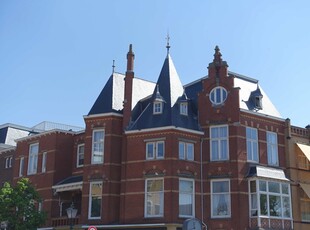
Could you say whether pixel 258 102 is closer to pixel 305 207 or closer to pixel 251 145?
pixel 251 145

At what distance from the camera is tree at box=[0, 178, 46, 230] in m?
33.4

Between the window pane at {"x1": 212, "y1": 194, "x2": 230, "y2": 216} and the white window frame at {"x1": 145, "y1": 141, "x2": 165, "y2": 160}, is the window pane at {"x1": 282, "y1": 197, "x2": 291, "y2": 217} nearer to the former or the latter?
the window pane at {"x1": 212, "y1": 194, "x2": 230, "y2": 216}

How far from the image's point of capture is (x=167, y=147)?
34.2m

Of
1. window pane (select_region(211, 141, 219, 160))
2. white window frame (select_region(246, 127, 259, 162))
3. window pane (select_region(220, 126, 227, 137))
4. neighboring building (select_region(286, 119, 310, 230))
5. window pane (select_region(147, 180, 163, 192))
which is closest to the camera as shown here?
window pane (select_region(147, 180, 163, 192))

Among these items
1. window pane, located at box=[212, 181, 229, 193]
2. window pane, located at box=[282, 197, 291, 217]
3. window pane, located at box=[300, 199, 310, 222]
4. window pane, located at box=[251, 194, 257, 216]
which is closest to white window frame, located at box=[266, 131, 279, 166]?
window pane, located at box=[282, 197, 291, 217]

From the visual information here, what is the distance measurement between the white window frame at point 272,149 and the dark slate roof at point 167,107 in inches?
211

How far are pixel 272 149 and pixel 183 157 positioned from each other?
23.0 ft

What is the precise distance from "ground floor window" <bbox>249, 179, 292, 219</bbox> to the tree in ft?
47.6

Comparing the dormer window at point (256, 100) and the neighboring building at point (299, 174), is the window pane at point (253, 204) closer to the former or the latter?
the neighboring building at point (299, 174)

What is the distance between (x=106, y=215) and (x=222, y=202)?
8.04 m

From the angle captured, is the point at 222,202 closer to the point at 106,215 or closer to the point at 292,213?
the point at 292,213

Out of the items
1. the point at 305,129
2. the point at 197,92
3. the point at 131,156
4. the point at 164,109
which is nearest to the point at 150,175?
the point at 131,156

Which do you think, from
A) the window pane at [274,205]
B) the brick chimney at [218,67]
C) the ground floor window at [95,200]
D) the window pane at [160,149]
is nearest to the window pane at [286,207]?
the window pane at [274,205]

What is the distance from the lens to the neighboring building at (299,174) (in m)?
36.7
